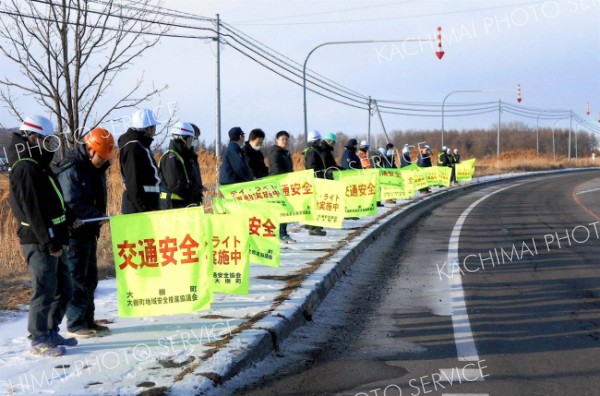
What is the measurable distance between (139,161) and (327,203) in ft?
19.1

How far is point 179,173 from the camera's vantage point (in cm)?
810

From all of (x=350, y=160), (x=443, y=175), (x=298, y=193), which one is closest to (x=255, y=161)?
(x=298, y=193)

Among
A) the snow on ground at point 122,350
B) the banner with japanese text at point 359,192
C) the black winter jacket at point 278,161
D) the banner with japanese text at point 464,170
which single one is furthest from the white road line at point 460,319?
the banner with japanese text at point 464,170

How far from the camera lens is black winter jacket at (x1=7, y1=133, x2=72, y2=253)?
5574 millimetres

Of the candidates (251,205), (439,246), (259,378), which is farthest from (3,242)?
(439,246)

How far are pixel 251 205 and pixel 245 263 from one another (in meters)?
1.57

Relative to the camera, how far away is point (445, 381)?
5.46 m

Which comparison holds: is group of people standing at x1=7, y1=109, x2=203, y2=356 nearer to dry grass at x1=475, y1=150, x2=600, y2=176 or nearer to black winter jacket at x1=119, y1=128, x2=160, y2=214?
black winter jacket at x1=119, y1=128, x2=160, y2=214

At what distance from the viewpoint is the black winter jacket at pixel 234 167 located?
10805 millimetres

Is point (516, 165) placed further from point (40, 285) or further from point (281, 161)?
point (40, 285)

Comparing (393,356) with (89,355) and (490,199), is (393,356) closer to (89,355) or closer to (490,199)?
(89,355)

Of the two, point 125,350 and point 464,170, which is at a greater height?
point 464,170

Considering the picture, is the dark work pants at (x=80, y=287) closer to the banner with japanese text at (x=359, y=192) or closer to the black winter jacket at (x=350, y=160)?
the banner with japanese text at (x=359, y=192)

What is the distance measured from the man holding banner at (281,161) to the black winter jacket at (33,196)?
22.2 feet
